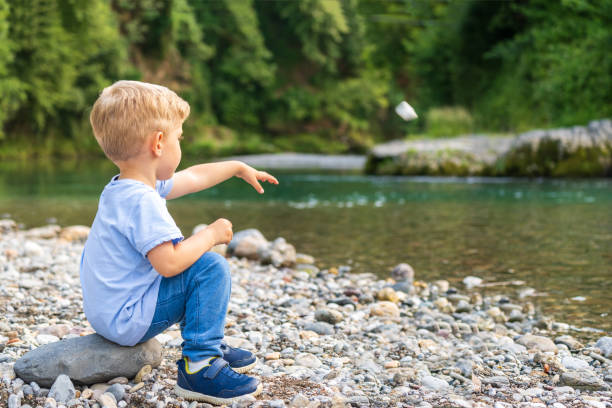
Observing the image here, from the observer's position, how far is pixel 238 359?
2.86m

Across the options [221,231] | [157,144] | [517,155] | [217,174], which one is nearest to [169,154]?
[157,144]

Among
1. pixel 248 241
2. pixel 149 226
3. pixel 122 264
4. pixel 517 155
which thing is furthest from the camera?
pixel 517 155

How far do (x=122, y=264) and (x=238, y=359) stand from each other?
711 mm

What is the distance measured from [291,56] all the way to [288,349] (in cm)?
3688

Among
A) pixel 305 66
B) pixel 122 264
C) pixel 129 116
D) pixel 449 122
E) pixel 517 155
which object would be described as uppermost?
pixel 305 66

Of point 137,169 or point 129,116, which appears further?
point 137,169

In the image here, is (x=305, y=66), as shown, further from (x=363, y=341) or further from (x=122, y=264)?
(x=122, y=264)

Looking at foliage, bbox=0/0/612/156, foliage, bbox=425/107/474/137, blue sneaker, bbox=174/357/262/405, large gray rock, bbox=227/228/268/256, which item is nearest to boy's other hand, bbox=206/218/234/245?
blue sneaker, bbox=174/357/262/405

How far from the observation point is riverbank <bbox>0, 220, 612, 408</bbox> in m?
2.64

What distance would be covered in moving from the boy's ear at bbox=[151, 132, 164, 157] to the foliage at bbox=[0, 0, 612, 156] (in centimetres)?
1647

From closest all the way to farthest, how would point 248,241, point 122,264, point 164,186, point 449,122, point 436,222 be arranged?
point 122,264
point 164,186
point 248,241
point 436,222
point 449,122

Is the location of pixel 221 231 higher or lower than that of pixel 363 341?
higher

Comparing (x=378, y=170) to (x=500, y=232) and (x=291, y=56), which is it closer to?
(x=500, y=232)

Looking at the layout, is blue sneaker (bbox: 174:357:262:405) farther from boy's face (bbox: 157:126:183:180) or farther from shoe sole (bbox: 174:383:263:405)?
boy's face (bbox: 157:126:183:180)
